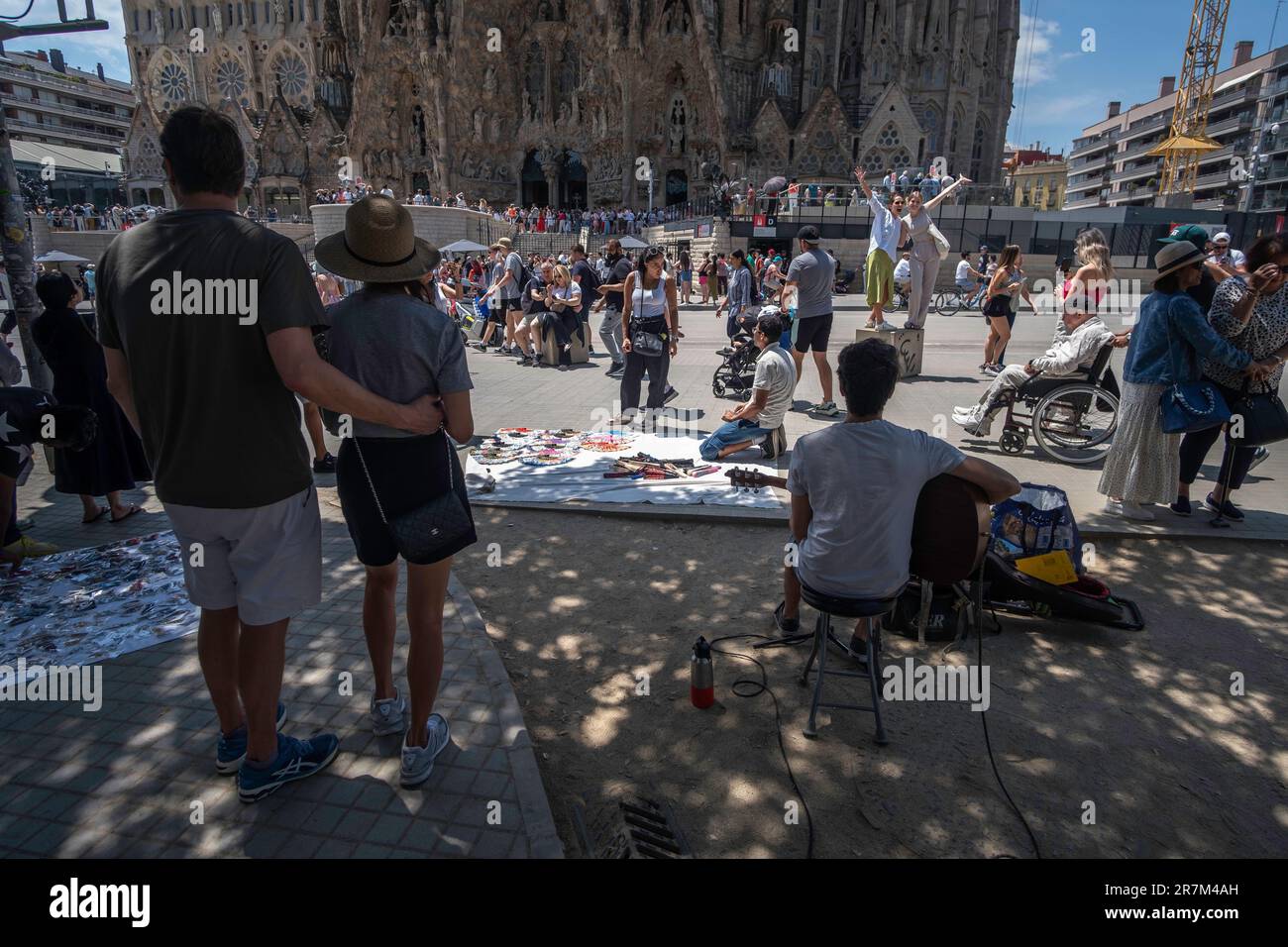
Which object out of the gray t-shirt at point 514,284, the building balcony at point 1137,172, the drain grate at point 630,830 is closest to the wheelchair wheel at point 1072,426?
the drain grate at point 630,830

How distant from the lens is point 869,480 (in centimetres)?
293

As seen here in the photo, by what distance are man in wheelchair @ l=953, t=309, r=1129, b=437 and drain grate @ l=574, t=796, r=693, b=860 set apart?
6068 mm

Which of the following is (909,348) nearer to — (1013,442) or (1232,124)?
(1013,442)

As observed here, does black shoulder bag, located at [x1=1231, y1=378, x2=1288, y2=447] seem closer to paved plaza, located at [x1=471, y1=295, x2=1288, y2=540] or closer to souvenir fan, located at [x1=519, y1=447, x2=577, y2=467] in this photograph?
paved plaza, located at [x1=471, y1=295, x2=1288, y2=540]

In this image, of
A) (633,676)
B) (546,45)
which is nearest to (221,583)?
(633,676)

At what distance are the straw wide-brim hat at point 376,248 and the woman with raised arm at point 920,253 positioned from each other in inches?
336

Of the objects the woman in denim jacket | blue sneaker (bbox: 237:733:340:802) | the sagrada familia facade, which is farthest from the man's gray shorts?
the sagrada familia facade

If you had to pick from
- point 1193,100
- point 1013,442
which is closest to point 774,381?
point 1013,442

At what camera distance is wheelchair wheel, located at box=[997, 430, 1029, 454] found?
7250 millimetres

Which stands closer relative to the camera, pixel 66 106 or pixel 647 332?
pixel 647 332

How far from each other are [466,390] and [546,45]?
2029 inches

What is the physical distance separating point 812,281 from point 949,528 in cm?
573

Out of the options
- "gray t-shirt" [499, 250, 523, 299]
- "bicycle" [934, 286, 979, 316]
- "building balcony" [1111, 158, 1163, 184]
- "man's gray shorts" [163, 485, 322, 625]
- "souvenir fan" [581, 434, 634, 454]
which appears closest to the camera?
"man's gray shorts" [163, 485, 322, 625]
